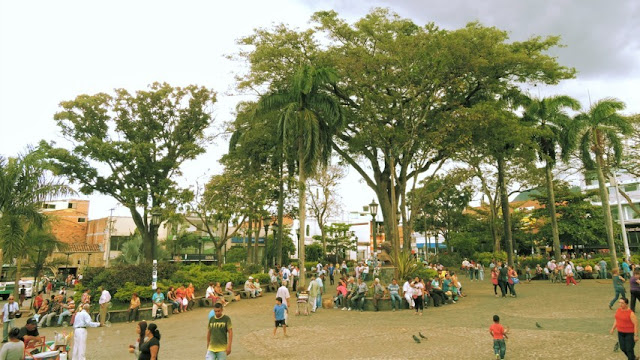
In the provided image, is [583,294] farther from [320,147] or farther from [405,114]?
[320,147]

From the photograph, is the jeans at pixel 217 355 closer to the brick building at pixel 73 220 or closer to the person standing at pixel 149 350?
the person standing at pixel 149 350

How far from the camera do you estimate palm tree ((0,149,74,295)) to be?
17.6 metres

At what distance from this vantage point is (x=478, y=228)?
158ft

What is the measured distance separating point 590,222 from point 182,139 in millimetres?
39494

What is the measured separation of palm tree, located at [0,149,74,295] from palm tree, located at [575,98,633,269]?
1137 inches

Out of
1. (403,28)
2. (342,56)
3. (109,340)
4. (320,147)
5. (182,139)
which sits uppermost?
(403,28)

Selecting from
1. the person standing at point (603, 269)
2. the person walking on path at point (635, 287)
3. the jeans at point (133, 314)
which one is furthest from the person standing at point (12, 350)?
the person standing at point (603, 269)

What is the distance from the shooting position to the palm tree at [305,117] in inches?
866

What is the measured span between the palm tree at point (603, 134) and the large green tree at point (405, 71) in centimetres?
316

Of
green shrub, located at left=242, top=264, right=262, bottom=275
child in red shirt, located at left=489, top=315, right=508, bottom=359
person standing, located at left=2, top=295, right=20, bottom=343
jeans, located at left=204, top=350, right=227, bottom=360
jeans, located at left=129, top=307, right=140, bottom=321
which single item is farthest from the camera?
green shrub, located at left=242, top=264, right=262, bottom=275

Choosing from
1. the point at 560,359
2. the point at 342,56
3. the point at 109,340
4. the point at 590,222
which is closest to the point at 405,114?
the point at 342,56

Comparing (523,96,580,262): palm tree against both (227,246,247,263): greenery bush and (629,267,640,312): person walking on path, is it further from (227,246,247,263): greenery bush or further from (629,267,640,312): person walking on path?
(227,246,247,263): greenery bush

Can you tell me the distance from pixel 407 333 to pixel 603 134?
19610 millimetres

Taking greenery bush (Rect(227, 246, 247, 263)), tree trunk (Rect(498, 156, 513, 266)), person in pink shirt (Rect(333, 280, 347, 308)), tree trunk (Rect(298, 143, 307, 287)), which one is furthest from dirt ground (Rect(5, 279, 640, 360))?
greenery bush (Rect(227, 246, 247, 263))
